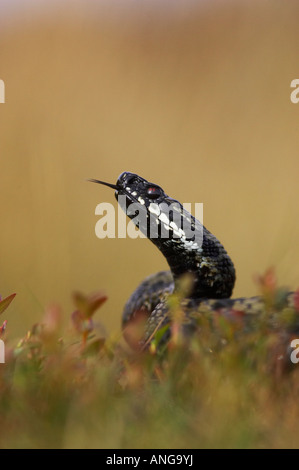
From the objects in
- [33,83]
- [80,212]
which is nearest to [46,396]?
[80,212]

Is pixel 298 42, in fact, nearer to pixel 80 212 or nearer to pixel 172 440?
pixel 80 212

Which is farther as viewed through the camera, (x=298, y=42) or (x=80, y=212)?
(x=298, y=42)

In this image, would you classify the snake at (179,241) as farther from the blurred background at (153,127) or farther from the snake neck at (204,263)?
the blurred background at (153,127)

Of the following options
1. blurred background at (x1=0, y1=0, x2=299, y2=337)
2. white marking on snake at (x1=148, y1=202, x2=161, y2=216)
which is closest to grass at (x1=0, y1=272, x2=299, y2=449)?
white marking on snake at (x1=148, y1=202, x2=161, y2=216)

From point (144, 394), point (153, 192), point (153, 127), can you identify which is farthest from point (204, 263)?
point (153, 127)

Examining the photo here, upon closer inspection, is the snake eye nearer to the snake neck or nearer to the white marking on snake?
the white marking on snake

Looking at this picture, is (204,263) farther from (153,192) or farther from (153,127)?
(153,127)
